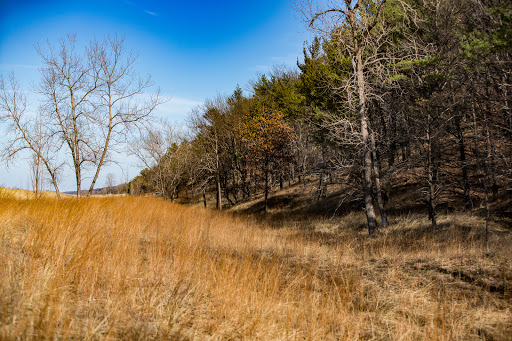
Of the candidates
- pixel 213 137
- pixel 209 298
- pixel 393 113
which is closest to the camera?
pixel 209 298

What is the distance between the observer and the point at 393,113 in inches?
424

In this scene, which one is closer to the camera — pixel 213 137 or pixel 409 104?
pixel 409 104

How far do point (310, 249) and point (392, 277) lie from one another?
2.69 meters

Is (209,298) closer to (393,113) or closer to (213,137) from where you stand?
(393,113)

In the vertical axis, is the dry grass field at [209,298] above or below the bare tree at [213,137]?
below

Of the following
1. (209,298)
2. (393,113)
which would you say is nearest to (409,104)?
(393,113)

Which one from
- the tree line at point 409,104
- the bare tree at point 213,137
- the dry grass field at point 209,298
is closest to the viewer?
the dry grass field at point 209,298

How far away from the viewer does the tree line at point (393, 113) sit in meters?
8.35

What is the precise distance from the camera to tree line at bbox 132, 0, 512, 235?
8352mm

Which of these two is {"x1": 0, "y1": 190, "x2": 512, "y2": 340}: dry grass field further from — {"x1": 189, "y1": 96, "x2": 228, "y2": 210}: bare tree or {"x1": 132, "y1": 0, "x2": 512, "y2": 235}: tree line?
{"x1": 189, "y1": 96, "x2": 228, "y2": 210}: bare tree

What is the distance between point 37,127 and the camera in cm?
1131

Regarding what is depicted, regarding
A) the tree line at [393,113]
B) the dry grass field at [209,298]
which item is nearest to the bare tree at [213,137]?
the tree line at [393,113]

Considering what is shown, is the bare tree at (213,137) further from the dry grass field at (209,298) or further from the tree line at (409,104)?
the dry grass field at (209,298)

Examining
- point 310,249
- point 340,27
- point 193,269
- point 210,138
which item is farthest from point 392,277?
point 210,138
